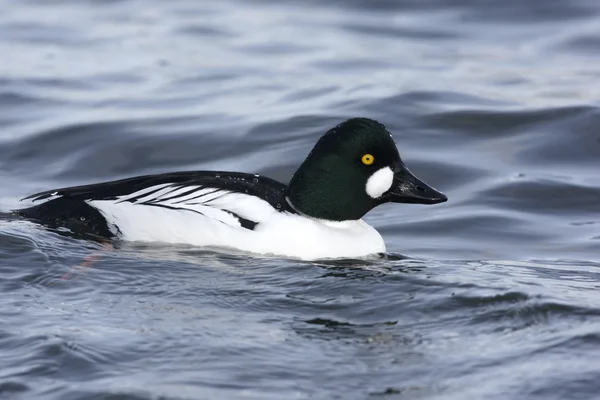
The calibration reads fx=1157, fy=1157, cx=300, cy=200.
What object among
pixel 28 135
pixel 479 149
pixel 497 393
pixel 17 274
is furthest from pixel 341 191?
pixel 28 135

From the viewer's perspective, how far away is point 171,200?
23.5ft

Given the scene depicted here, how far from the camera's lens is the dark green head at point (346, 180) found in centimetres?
723

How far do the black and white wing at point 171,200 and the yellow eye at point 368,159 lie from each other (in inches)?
22.3

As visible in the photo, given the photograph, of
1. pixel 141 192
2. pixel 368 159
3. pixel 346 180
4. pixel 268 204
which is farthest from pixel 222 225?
pixel 368 159

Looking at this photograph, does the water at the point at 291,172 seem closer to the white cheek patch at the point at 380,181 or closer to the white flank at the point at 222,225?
the white flank at the point at 222,225

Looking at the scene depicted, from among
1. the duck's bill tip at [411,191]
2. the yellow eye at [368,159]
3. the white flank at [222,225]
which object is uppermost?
the yellow eye at [368,159]

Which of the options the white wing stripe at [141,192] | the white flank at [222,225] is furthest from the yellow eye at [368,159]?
the white wing stripe at [141,192]

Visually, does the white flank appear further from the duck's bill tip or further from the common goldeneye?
the duck's bill tip

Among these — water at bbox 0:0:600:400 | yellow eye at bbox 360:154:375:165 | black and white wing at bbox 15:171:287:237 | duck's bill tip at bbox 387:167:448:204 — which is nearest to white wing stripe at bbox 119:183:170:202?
black and white wing at bbox 15:171:287:237

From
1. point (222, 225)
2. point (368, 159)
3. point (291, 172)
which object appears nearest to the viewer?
point (222, 225)

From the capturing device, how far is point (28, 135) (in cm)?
1087

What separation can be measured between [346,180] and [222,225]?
0.87 m

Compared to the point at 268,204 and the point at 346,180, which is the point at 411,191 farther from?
the point at 268,204

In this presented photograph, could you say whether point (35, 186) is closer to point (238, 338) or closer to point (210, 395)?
point (238, 338)
